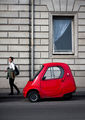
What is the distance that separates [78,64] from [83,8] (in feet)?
10.6

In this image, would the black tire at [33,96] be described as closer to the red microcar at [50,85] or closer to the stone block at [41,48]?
the red microcar at [50,85]

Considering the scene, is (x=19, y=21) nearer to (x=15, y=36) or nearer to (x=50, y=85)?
Answer: (x=15, y=36)

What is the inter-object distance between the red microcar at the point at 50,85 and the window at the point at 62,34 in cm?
549

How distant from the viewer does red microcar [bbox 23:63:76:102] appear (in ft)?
32.3

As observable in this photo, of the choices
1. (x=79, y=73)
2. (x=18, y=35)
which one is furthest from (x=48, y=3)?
(x=79, y=73)

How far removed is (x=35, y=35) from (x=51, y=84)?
18.0ft

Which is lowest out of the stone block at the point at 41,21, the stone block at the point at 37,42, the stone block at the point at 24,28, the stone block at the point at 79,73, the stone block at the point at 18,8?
the stone block at the point at 79,73

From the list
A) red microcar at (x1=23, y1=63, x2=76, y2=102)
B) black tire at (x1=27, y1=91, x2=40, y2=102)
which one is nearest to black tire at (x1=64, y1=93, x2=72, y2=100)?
red microcar at (x1=23, y1=63, x2=76, y2=102)

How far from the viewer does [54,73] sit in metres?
9.97

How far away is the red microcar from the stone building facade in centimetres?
461

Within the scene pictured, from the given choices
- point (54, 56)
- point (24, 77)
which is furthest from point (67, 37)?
point (24, 77)

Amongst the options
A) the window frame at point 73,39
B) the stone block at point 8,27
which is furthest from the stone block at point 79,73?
the stone block at point 8,27

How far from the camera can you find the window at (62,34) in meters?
15.4

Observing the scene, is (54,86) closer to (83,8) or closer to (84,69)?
(84,69)
